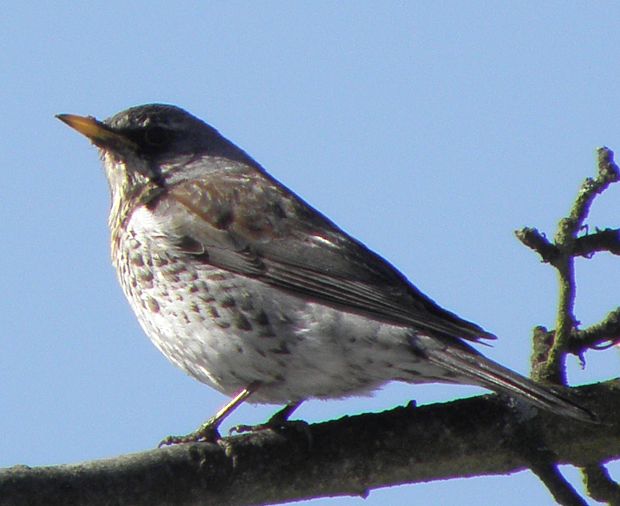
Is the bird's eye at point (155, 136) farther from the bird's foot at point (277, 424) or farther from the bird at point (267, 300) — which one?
the bird's foot at point (277, 424)

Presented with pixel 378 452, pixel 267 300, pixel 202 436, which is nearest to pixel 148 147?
pixel 267 300

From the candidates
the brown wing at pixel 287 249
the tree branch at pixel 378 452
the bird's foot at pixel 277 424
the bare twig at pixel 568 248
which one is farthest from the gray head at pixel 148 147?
the bare twig at pixel 568 248

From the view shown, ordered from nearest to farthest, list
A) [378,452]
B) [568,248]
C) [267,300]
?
[568,248] < [378,452] < [267,300]

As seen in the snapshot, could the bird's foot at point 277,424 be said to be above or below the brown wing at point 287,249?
below

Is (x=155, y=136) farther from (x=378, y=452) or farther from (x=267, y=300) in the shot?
(x=378, y=452)

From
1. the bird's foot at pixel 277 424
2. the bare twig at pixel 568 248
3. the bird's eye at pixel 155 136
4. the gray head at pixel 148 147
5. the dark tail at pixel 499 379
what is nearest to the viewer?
the dark tail at pixel 499 379

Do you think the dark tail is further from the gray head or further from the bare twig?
the gray head

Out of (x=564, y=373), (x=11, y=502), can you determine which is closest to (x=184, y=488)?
(x=11, y=502)
